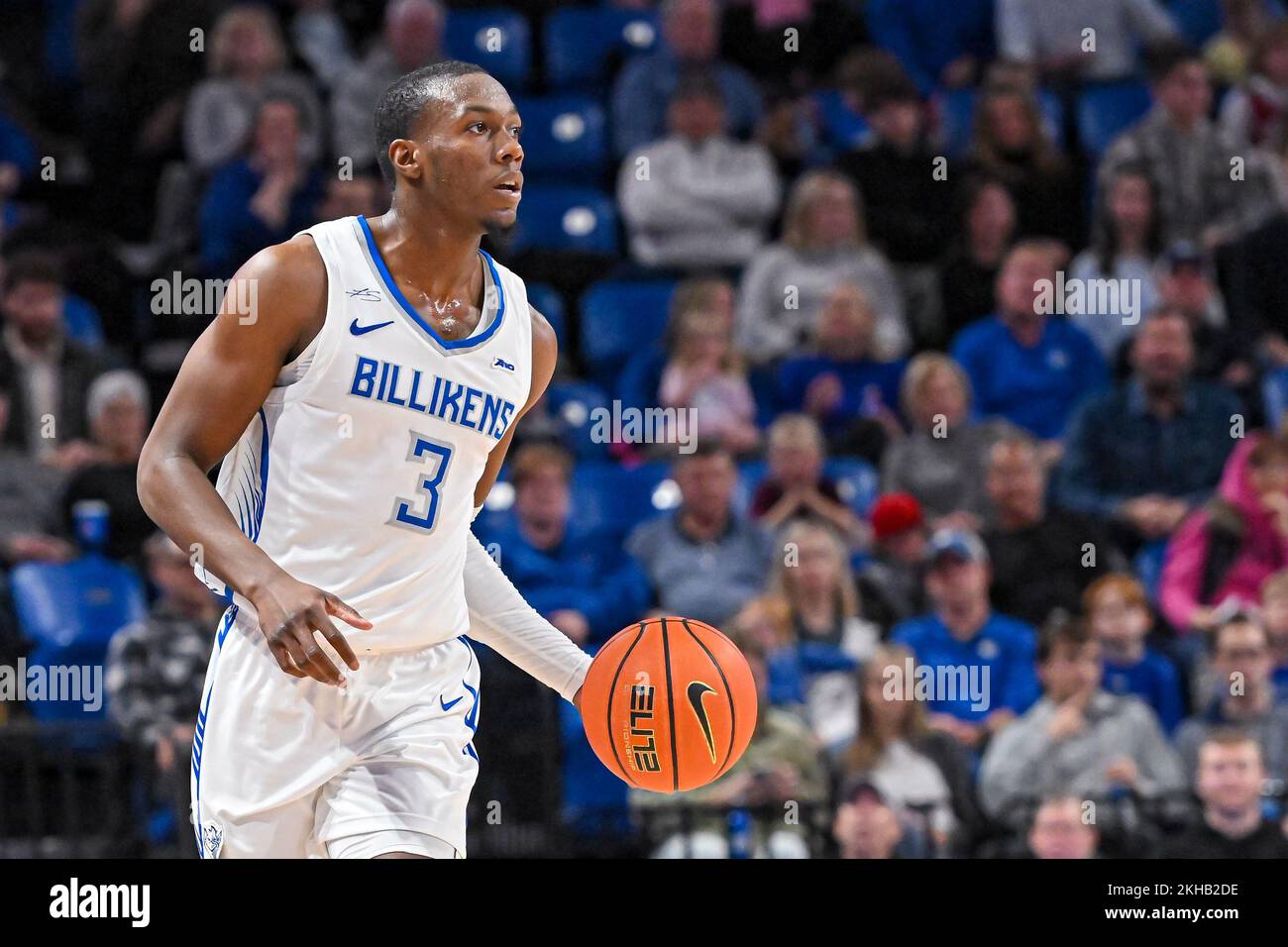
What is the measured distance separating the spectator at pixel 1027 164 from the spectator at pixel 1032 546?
5.49 ft

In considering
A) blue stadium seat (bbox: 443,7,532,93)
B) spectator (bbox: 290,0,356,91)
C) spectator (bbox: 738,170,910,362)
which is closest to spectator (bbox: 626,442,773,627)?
spectator (bbox: 738,170,910,362)

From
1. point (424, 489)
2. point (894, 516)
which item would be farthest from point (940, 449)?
point (424, 489)

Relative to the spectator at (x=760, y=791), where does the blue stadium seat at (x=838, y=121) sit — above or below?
above

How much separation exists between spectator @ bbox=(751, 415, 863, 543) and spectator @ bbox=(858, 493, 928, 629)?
13cm

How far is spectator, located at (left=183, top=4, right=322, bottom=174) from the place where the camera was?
8930mm

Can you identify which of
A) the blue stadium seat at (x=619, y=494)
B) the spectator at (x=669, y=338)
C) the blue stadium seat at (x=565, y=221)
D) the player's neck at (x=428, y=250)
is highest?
the blue stadium seat at (x=565, y=221)

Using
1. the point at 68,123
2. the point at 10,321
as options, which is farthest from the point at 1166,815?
the point at 68,123

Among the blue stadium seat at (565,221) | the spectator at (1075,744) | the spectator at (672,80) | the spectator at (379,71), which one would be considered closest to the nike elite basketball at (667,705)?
the spectator at (1075,744)

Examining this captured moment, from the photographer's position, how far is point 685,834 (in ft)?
20.7

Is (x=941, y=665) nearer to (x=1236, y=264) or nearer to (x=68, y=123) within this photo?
(x=1236, y=264)

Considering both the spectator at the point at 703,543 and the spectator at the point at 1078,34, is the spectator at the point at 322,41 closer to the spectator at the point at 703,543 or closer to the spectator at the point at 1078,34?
the spectator at the point at 703,543

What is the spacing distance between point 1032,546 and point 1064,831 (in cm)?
155

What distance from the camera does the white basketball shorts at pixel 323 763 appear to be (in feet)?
11.5
